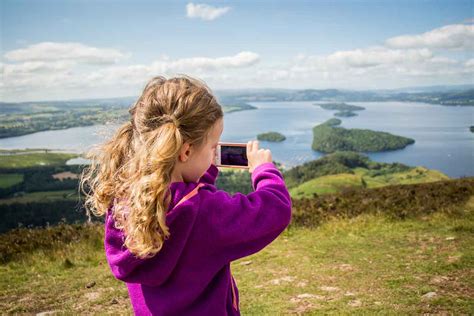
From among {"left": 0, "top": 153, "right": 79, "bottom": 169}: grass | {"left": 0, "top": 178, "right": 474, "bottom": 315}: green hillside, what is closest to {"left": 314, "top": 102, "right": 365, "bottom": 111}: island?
{"left": 0, "top": 153, "right": 79, "bottom": 169}: grass

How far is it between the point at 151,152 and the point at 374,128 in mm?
111449

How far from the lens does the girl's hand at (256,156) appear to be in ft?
5.84

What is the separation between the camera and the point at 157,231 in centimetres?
150

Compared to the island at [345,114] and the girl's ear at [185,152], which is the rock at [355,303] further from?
the island at [345,114]

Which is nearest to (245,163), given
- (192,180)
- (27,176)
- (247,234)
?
(192,180)

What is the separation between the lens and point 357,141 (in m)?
95.9

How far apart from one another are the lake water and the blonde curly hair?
4024cm

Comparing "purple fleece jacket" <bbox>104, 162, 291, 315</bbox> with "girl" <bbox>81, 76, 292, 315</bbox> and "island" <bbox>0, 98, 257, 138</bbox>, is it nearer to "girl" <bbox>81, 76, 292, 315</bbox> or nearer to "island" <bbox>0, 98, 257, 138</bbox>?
"girl" <bbox>81, 76, 292, 315</bbox>

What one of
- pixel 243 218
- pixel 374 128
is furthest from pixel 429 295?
pixel 374 128

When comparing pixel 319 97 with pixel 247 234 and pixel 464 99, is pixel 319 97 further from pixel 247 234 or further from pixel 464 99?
pixel 247 234

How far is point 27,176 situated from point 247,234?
200 feet

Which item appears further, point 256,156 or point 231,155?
point 231,155

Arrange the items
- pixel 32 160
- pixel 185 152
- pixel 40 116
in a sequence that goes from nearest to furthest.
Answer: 1. pixel 185 152
2. pixel 32 160
3. pixel 40 116

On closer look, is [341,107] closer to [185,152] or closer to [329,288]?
[329,288]
